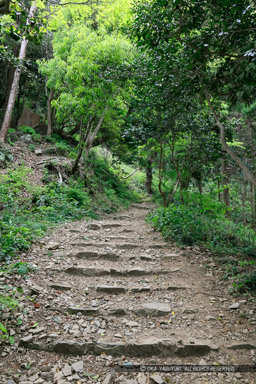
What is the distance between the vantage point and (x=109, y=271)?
15.1ft

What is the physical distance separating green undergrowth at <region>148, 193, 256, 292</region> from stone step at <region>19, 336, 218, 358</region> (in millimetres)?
1582

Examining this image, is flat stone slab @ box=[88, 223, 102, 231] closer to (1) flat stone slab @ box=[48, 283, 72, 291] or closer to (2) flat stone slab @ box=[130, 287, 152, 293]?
(1) flat stone slab @ box=[48, 283, 72, 291]

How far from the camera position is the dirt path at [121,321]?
2.53 meters

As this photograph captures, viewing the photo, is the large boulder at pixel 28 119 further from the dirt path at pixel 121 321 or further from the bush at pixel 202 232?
the dirt path at pixel 121 321

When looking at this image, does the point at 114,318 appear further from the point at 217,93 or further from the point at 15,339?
the point at 217,93

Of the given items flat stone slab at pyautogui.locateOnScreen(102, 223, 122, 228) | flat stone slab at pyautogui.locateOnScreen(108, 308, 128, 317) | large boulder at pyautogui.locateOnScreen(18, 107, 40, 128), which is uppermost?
large boulder at pyautogui.locateOnScreen(18, 107, 40, 128)

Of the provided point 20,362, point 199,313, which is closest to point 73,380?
point 20,362

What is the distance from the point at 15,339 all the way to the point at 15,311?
0.41m

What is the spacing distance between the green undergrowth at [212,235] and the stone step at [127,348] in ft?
5.19

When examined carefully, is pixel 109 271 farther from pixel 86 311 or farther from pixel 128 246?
pixel 128 246

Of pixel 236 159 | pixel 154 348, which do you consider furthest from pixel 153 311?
pixel 236 159

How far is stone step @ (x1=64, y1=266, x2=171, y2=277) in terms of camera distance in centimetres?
452

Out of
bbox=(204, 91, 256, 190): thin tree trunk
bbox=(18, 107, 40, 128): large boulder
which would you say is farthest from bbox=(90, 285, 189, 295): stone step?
bbox=(18, 107, 40, 128): large boulder

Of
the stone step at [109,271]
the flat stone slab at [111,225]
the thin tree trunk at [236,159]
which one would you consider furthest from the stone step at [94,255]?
the thin tree trunk at [236,159]
